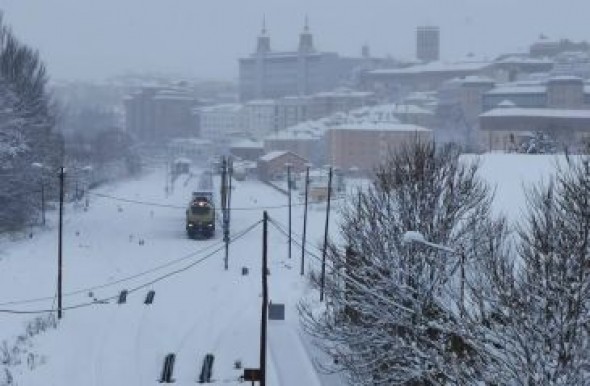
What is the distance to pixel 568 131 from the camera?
10088cm

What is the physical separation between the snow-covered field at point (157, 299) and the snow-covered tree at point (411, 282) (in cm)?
206

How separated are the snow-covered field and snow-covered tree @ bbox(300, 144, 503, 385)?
2058 mm

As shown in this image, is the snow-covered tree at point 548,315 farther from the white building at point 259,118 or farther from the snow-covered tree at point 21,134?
the white building at point 259,118

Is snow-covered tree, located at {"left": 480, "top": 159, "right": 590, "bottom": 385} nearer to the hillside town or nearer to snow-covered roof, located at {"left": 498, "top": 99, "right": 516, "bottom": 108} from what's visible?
the hillside town

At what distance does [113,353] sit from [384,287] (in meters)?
8.26

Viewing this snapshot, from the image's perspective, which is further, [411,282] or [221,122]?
[221,122]

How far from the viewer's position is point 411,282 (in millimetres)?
20359

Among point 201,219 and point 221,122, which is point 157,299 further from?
point 221,122

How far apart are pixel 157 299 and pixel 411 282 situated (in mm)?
13368

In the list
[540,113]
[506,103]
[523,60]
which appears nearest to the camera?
[540,113]

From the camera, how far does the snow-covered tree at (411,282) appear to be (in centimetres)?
1645

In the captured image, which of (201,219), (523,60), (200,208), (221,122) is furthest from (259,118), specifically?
(201,219)

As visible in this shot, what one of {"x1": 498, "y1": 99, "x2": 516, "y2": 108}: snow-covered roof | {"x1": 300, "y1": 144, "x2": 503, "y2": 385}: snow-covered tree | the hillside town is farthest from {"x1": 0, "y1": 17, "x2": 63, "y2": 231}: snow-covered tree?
{"x1": 498, "y1": 99, "x2": 516, "y2": 108}: snow-covered roof

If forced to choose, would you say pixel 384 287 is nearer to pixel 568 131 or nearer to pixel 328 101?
pixel 568 131
